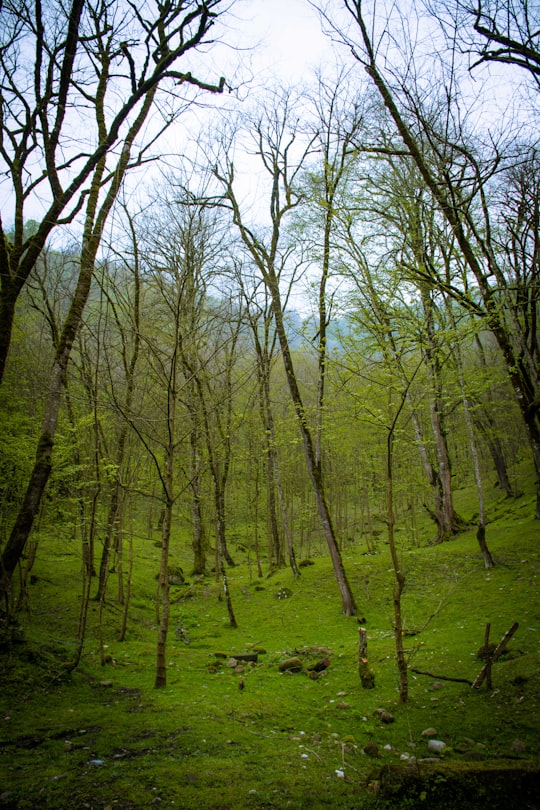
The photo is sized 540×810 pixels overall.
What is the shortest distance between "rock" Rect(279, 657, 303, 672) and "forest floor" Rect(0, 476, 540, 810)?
10cm

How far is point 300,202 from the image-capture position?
12.1m

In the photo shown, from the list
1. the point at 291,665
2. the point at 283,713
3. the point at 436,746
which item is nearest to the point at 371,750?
the point at 436,746

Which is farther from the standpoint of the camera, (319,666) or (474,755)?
(319,666)

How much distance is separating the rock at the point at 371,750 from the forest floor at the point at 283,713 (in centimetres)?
1

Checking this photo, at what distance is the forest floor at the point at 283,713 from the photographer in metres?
2.49

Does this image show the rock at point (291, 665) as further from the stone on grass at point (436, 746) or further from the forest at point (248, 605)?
the stone on grass at point (436, 746)

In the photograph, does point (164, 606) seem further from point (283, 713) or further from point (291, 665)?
point (291, 665)

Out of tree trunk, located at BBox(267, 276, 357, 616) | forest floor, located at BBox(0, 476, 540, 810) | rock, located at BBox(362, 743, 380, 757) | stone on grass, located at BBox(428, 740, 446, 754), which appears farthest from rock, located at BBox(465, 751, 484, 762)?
tree trunk, located at BBox(267, 276, 357, 616)

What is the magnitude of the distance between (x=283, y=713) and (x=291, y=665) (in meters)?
1.76

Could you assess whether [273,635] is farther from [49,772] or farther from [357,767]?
[49,772]

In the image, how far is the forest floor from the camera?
249cm

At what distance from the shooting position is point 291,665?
5.94 metres

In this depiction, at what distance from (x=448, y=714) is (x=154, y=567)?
1379 cm

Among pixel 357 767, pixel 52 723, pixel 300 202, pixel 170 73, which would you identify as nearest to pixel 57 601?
pixel 52 723
